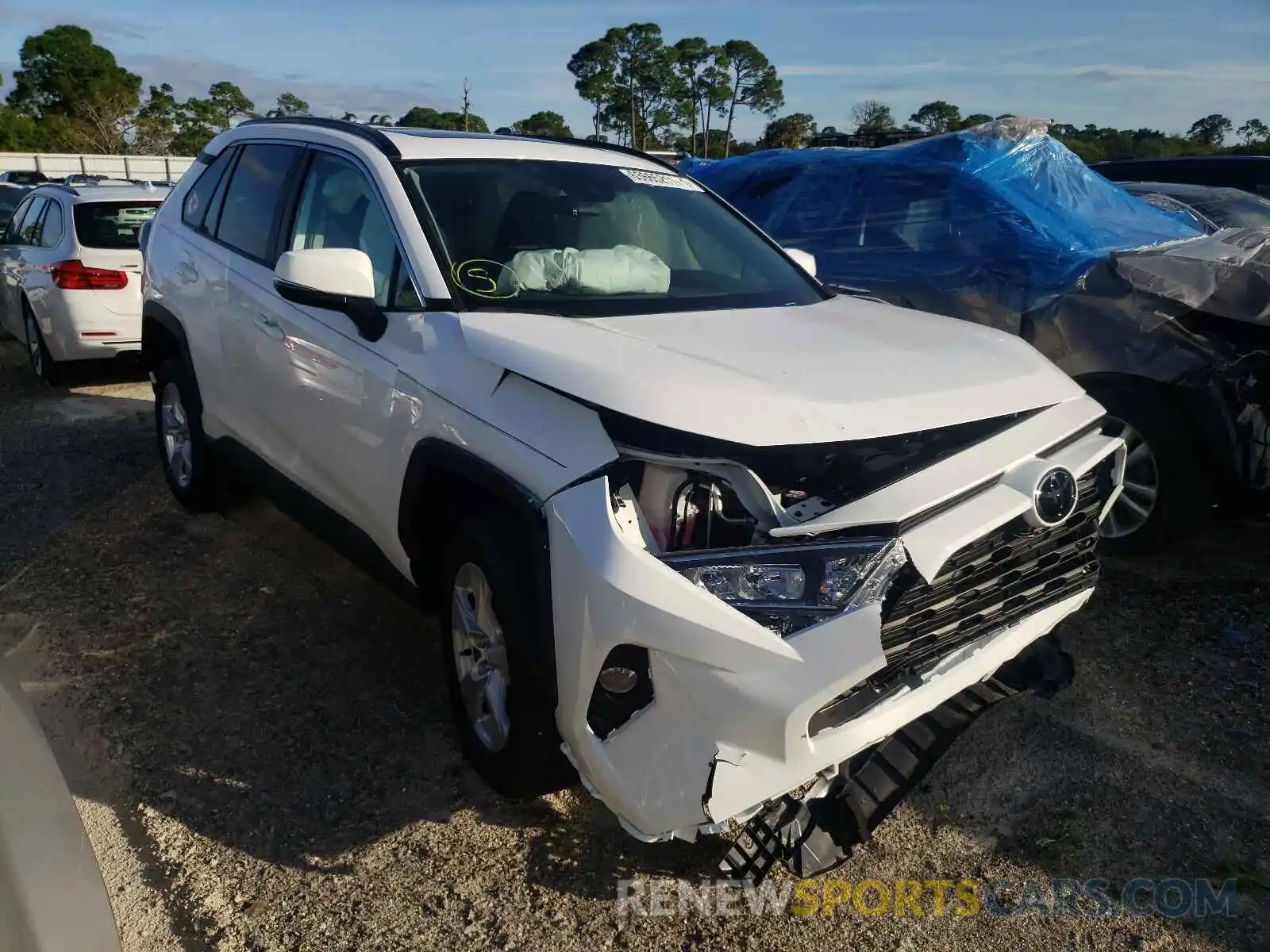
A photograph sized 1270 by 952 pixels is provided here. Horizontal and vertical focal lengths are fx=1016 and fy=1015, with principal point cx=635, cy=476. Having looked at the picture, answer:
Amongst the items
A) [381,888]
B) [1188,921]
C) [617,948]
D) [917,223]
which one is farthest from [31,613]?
[917,223]

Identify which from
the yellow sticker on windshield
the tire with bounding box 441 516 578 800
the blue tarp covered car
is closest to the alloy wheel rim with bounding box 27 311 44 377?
the blue tarp covered car

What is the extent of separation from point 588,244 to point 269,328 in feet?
4.25

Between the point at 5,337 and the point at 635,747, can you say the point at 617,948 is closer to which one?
the point at 635,747

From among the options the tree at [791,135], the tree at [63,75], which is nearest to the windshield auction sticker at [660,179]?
the tree at [791,135]

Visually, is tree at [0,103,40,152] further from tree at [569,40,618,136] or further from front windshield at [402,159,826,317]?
front windshield at [402,159,826,317]

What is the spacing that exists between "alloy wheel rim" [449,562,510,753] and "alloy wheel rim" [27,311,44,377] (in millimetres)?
7005

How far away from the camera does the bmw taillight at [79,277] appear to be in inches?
303

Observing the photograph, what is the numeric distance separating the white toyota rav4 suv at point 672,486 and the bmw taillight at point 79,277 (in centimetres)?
489

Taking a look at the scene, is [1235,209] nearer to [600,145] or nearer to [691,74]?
[600,145]

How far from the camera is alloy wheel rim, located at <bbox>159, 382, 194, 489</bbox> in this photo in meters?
5.16

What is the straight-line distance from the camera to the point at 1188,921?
2.62 m

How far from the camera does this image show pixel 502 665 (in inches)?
109

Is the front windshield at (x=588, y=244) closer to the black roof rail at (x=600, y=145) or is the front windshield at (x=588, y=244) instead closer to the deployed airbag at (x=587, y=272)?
the deployed airbag at (x=587, y=272)

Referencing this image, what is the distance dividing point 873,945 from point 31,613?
3603 mm
